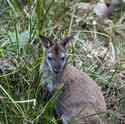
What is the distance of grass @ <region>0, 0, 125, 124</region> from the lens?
2846mm

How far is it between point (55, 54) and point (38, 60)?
40 centimetres

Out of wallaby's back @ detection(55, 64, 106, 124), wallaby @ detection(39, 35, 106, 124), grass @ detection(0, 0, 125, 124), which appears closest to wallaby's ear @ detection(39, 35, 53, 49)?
wallaby @ detection(39, 35, 106, 124)

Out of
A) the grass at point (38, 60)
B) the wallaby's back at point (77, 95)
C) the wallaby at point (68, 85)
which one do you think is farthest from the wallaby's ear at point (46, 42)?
the wallaby's back at point (77, 95)

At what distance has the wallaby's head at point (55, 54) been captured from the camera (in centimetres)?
335

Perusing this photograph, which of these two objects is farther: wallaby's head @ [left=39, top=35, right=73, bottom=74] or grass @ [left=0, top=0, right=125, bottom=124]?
wallaby's head @ [left=39, top=35, right=73, bottom=74]

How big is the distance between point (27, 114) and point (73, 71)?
120 centimetres

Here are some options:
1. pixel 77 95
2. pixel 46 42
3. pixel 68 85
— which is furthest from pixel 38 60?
pixel 77 95

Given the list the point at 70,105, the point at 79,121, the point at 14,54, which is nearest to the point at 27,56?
the point at 14,54

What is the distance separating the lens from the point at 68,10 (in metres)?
5.09

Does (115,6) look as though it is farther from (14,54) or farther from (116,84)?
(14,54)

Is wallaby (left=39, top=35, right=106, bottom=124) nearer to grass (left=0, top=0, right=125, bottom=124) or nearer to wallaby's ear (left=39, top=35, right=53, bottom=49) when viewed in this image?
wallaby's ear (left=39, top=35, right=53, bottom=49)

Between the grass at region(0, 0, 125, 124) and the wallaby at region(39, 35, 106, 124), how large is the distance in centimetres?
18

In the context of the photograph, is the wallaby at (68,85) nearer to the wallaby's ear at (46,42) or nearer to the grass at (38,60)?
the wallaby's ear at (46,42)

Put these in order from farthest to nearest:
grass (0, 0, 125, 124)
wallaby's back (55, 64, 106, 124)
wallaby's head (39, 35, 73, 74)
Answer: wallaby's head (39, 35, 73, 74), wallaby's back (55, 64, 106, 124), grass (0, 0, 125, 124)
